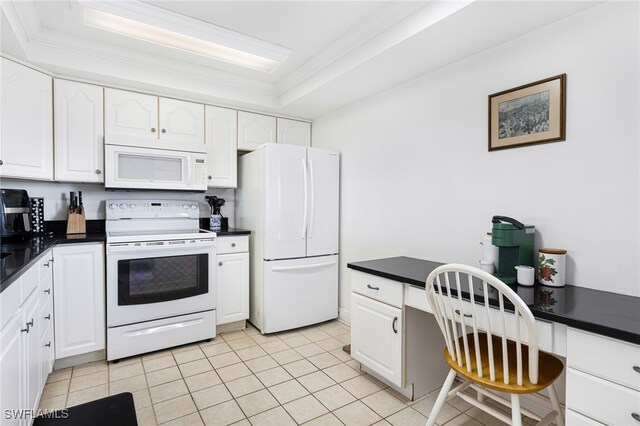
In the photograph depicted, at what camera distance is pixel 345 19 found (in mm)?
2240

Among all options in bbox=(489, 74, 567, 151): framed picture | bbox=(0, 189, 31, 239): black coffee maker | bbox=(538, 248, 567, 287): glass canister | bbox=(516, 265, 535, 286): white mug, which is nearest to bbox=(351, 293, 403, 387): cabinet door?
bbox=(516, 265, 535, 286): white mug

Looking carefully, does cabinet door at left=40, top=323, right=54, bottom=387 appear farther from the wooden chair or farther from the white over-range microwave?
the wooden chair

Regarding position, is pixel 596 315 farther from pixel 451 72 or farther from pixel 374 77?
pixel 374 77

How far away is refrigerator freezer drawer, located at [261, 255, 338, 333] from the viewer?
3.08 metres

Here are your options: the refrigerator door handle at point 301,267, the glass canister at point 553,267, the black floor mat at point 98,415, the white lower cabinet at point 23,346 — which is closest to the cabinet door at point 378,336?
the glass canister at point 553,267

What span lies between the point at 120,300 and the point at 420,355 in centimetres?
226

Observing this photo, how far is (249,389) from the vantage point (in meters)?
2.19

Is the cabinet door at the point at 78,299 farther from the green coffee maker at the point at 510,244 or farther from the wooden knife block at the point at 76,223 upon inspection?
the green coffee maker at the point at 510,244

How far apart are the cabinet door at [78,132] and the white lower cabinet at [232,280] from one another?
1239mm

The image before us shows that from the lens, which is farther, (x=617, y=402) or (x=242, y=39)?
(x=242, y=39)

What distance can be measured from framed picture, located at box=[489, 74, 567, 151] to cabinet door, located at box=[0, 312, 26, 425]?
263 cm

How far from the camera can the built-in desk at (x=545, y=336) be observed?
1132 mm

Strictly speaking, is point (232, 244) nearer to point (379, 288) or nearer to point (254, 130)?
point (254, 130)

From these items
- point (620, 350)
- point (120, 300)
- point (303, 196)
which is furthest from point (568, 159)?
point (120, 300)
